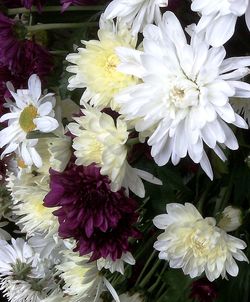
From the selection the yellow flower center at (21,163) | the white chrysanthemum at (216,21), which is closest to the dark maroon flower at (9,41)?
the yellow flower center at (21,163)

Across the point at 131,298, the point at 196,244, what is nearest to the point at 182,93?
the point at 196,244

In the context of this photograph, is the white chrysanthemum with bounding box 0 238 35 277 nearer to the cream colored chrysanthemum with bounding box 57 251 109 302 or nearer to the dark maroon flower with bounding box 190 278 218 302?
the cream colored chrysanthemum with bounding box 57 251 109 302

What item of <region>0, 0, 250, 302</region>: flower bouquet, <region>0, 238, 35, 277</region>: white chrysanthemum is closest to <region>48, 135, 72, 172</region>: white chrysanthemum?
<region>0, 0, 250, 302</region>: flower bouquet

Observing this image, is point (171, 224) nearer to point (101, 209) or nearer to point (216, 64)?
point (101, 209)

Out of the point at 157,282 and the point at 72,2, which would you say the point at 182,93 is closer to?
the point at 72,2

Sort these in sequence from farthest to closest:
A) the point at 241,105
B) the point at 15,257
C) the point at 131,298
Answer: the point at 15,257, the point at 131,298, the point at 241,105

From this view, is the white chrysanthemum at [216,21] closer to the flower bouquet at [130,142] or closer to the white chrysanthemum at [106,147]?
the flower bouquet at [130,142]
